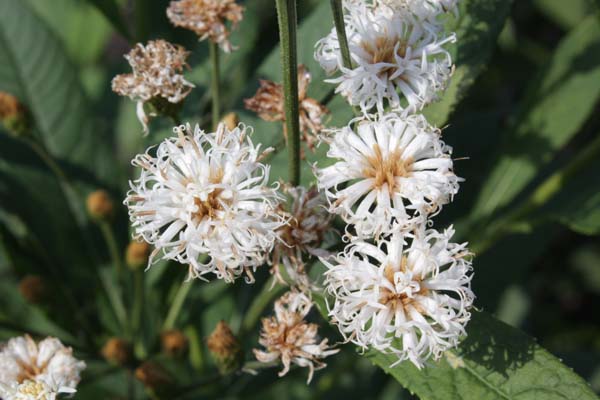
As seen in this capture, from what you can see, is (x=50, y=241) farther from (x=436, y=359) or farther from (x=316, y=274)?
(x=436, y=359)

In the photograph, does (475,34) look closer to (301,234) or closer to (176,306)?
(301,234)

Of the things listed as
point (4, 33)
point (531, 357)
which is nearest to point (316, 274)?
point (531, 357)

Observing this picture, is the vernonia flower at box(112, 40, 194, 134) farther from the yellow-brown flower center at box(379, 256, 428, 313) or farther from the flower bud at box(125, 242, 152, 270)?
the yellow-brown flower center at box(379, 256, 428, 313)

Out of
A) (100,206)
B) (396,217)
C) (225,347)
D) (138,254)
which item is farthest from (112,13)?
(396,217)

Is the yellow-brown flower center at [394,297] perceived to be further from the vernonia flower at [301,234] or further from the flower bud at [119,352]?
the flower bud at [119,352]

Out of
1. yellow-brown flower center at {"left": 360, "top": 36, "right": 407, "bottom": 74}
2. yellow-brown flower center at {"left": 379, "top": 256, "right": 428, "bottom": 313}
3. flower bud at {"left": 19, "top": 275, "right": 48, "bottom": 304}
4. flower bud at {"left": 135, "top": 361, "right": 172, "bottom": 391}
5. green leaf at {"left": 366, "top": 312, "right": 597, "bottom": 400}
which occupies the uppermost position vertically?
yellow-brown flower center at {"left": 360, "top": 36, "right": 407, "bottom": 74}

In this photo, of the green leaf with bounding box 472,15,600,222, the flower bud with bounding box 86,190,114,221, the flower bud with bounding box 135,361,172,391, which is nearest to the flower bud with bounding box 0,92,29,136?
the flower bud with bounding box 86,190,114,221
